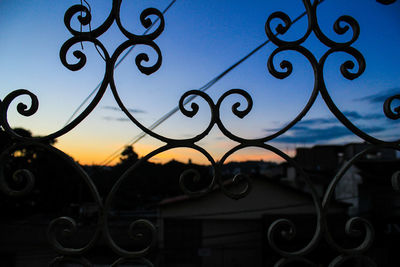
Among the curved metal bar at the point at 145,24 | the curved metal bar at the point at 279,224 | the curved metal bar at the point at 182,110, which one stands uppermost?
the curved metal bar at the point at 145,24

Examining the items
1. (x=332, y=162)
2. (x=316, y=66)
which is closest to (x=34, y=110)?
(x=316, y=66)

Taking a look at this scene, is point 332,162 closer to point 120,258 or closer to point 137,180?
point 137,180

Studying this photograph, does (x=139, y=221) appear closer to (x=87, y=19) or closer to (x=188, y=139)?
(x=188, y=139)

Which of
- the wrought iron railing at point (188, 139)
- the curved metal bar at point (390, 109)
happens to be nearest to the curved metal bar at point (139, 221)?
the wrought iron railing at point (188, 139)

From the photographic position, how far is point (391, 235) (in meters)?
8.51

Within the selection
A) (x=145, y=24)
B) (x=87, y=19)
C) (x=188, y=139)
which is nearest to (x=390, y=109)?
(x=188, y=139)

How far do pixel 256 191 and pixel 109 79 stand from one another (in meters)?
10.9

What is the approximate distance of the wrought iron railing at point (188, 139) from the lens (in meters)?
0.73

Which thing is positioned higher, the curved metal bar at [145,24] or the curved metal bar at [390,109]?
the curved metal bar at [145,24]

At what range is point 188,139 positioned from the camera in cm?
75

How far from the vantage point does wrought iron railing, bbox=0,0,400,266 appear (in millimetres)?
730

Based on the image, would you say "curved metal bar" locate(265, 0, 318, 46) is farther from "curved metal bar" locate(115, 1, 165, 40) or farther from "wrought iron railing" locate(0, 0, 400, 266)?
"curved metal bar" locate(115, 1, 165, 40)

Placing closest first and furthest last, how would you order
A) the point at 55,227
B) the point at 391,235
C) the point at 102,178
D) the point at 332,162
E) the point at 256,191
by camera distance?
1. the point at 55,227
2. the point at 102,178
3. the point at 391,235
4. the point at 256,191
5. the point at 332,162

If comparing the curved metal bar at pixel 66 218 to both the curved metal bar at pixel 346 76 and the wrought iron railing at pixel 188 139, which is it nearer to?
the wrought iron railing at pixel 188 139
